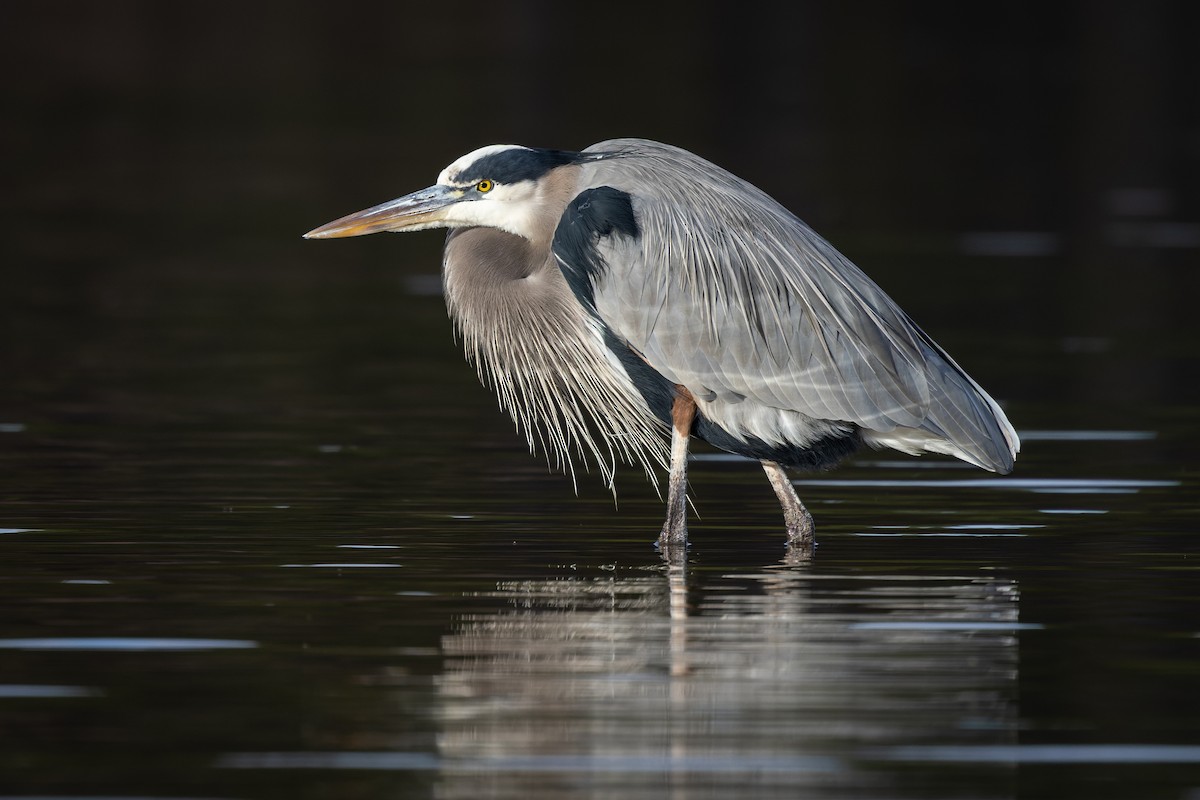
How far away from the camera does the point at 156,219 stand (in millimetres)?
23906

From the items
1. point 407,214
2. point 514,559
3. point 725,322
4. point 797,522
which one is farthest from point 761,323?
point 407,214

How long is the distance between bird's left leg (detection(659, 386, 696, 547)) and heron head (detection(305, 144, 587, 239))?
0.88 meters

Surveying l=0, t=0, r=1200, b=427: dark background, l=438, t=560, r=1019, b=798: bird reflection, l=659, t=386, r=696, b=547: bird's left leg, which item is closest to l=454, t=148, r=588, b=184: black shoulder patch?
l=659, t=386, r=696, b=547: bird's left leg

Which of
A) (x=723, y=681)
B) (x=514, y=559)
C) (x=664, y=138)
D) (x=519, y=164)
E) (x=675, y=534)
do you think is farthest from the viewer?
(x=664, y=138)

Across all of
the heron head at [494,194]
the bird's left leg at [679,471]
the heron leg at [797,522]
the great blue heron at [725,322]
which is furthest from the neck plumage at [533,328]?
the heron leg at [797,522]

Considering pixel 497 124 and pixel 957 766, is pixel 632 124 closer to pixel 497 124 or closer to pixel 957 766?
pixel 497 124

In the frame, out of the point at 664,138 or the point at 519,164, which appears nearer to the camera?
the point at 519,164

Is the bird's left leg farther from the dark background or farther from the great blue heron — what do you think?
the dark background

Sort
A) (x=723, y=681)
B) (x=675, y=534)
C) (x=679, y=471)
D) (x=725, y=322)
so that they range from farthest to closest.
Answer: (x=725, y=322)
(x=679, y=471)
(x=675, y=534)
(x=723, y=681)

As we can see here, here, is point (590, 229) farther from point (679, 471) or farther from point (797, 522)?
point (797, 522)

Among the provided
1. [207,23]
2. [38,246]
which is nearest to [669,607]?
[38,246]

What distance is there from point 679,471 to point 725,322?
560 millimetres

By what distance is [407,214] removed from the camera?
9570 mm

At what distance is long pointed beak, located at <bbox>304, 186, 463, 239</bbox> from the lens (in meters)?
9.52
